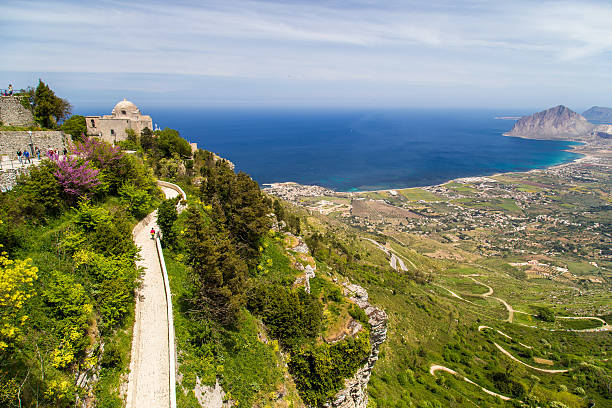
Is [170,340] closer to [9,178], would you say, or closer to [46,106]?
[9,178]

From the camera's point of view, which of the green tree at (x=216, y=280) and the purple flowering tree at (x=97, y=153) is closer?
the green tree at (x=216, y=280)

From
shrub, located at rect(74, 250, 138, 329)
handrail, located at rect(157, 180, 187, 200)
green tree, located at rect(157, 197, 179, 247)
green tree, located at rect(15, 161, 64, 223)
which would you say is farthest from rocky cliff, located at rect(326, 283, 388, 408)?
green tree, located at rect(15, 161, 64, 223)

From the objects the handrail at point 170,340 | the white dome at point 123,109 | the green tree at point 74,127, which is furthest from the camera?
the white dome at point 123,109

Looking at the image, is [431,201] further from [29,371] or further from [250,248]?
[29,371]

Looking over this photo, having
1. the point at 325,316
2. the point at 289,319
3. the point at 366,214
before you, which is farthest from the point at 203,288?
the point at 366,214

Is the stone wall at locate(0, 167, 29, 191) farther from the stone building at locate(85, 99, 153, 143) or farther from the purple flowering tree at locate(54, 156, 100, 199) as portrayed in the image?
the stone building at locate(85, 99, 153, 143)

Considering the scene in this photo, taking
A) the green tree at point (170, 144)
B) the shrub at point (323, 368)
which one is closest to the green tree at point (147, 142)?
the green tree at point (170, 144)

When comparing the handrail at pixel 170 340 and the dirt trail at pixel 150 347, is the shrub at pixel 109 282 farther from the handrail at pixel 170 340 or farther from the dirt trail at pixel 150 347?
the handrail at pixel 170 340
